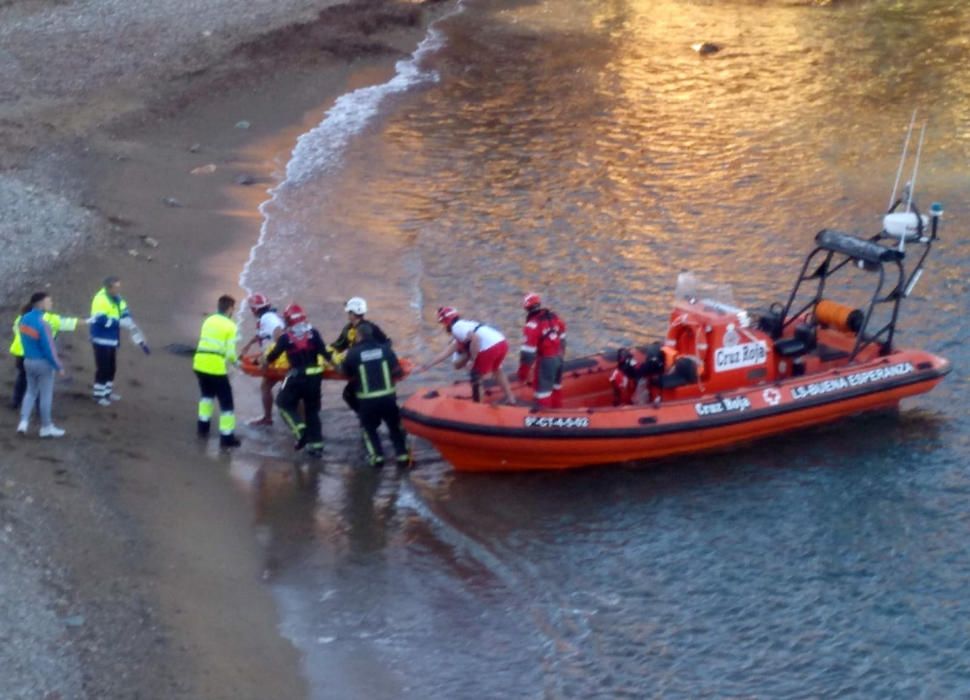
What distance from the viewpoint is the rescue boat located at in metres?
12.7

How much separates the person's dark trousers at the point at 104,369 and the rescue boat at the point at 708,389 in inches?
112

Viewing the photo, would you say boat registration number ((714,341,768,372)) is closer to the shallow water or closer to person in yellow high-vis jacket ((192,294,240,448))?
the shallow water

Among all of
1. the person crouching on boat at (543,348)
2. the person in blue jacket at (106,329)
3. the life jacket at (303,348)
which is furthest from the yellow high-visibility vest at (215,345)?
the person crouching on boat at (543,348)

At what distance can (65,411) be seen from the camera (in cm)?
1271

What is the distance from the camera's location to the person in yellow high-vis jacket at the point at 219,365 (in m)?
12.5

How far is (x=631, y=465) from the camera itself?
13.3 m

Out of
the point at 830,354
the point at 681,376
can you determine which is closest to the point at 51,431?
the point at 681,376

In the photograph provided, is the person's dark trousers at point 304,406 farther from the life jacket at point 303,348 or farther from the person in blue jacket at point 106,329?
the person in blue jacket at point 106,329

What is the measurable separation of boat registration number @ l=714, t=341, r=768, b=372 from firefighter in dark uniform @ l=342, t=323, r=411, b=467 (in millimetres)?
3196

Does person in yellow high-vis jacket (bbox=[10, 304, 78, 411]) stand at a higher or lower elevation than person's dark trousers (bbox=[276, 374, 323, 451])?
higher

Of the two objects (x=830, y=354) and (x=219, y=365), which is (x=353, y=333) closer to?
(x=219, y=365)

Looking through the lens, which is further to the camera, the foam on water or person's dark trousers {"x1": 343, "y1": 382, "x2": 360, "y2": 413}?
the foam on water

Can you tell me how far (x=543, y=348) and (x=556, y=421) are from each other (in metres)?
0.72

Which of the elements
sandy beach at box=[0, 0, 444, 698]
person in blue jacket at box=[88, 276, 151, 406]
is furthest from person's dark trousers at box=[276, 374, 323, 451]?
person in blue jacket at box=[88, 276, 151, 406]
